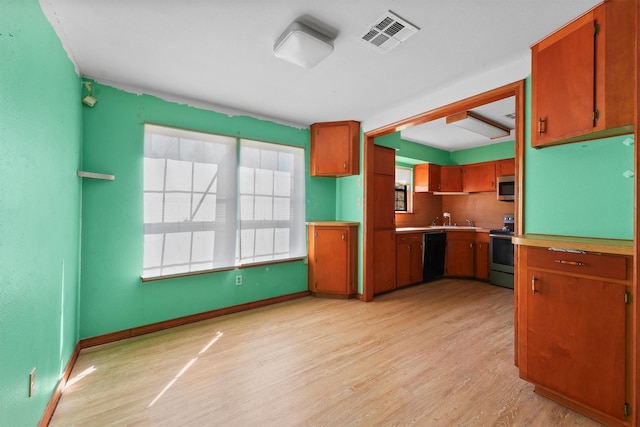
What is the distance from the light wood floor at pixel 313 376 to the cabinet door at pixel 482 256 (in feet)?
5.92

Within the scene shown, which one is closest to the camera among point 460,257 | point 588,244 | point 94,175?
point 588,244

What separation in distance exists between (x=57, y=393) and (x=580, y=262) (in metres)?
3.20

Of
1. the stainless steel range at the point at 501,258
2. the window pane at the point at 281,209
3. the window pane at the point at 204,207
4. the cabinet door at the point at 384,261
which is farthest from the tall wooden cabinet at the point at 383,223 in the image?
the window pane at the point at 204,207

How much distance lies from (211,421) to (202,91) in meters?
2.77

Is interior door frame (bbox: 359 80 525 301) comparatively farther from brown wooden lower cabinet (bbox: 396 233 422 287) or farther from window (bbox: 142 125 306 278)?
window (bbox: 142 125 306 278)

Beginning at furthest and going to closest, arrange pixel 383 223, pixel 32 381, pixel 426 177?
pixel 426 177, pixel 383 223, pixel 32 381

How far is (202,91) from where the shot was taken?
2.76m

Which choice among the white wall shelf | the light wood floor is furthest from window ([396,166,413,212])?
the white wall shelf

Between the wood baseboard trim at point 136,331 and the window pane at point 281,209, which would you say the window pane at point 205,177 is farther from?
the wood baseboard trim at point 136,331

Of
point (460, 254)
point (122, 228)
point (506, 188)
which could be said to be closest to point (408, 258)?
point (460, 254)

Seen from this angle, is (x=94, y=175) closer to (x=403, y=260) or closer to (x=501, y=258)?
(x=403, y=260)

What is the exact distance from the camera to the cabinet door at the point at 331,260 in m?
3.71

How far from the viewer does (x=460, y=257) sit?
4902 millimetres

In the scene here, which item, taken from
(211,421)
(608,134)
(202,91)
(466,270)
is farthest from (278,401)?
(466,270)
